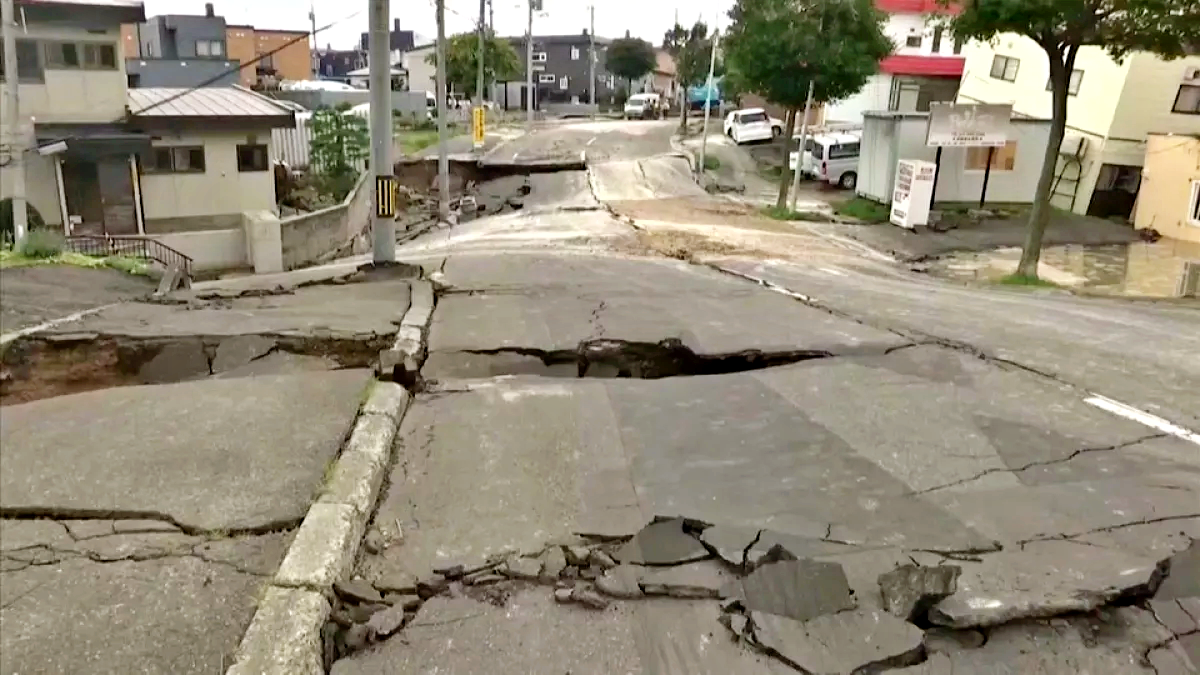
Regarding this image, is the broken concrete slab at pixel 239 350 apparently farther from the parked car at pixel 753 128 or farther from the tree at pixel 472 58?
the tree at pixel 472 58

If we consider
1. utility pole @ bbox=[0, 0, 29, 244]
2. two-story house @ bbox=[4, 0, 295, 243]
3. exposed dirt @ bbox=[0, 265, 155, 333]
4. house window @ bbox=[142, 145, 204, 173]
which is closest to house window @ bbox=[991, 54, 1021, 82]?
two-story house @ bbox=[4, 0, 295, 243]

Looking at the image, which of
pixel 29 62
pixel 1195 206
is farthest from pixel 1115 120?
pixel 29 62

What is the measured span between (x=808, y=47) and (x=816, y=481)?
69.6 feet

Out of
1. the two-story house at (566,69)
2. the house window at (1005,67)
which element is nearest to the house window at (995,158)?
the house window at (1005,67)

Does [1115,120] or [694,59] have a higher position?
[694,59]

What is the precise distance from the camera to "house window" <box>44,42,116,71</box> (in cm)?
2039

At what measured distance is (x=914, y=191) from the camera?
22.8 metres

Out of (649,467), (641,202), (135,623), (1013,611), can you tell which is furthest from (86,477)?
(641,202)

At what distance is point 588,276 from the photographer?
11.4m

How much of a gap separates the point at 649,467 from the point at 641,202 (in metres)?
22.0

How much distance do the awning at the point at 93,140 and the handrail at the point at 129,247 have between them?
332 cm

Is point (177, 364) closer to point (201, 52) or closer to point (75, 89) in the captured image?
point (75, 89)

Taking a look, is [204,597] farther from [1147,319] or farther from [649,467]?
[1147,319]

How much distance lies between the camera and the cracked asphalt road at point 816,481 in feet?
10.5
